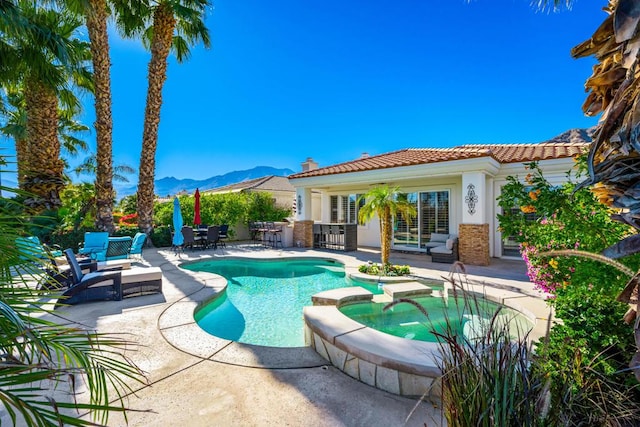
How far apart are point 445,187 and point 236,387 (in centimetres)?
1420

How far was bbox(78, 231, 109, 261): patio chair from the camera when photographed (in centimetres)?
1147

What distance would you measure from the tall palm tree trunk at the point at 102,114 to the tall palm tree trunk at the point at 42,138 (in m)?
1.59

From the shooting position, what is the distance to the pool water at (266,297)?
6605 millimetres

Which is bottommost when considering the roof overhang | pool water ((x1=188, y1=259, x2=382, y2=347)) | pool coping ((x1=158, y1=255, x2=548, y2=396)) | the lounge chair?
pool water ((x1=188, y1=259, x2=382, y2=347))

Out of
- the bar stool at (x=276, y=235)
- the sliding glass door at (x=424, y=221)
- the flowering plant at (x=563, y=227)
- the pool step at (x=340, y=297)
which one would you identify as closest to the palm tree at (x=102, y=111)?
the bar stool at (x=276, y=235)

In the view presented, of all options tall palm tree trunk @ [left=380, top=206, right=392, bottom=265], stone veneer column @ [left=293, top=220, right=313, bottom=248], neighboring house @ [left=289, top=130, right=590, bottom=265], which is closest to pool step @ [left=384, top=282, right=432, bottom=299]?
tall palm tree trunk @ [left=380, top=206, right=392, bottom=265]

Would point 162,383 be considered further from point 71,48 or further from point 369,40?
point 369,40

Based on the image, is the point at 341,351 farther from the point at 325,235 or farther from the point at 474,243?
the point at 325,235

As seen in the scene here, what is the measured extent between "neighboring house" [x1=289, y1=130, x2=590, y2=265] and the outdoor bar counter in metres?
0.60

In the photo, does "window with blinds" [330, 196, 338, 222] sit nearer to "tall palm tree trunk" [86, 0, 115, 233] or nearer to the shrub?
the shrub

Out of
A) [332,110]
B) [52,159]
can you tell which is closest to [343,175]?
[52,159]

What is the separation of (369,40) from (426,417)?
21.9m

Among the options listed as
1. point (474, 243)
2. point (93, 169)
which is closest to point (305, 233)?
point (474, 243)

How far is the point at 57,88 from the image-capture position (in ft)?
41.9
